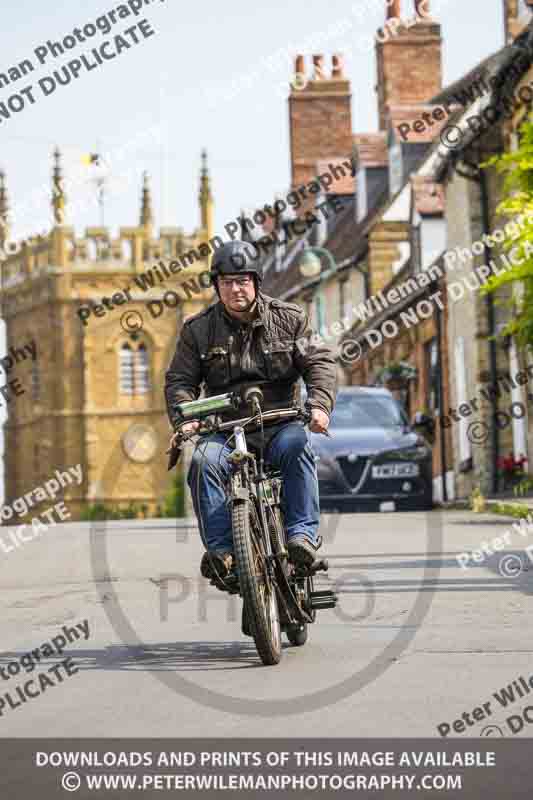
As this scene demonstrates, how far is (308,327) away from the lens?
7.70 meters

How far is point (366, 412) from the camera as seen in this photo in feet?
81.9

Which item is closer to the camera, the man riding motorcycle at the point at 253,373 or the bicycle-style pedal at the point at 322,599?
the man riding motorcycle at the point at 253,373

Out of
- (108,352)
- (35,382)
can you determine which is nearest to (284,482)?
(108,352)

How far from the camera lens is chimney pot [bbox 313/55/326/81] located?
181 feet

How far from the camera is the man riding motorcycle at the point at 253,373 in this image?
723cm

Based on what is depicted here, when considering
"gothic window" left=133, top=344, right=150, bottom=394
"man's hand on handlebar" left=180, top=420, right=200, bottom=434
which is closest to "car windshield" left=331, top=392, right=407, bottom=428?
"man's hand on handlebar" left=180, top=420, right=200, bottom=434

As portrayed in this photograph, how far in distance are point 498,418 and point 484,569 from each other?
19.3 metres

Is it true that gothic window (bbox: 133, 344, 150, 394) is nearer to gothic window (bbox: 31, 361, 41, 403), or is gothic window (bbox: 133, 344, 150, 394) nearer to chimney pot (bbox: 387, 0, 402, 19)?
gothic window (bbox: 31, 361, 41, 403)

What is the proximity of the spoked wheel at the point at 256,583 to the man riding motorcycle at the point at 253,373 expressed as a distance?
20 cm

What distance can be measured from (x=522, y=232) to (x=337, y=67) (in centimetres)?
3927

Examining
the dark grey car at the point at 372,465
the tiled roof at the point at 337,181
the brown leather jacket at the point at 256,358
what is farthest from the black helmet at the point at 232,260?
the tiled roof at the point at 337,181

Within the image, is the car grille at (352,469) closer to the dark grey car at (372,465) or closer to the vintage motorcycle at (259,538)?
the dark grey car at (372,465)

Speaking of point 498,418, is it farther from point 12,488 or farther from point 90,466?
point 12,488
